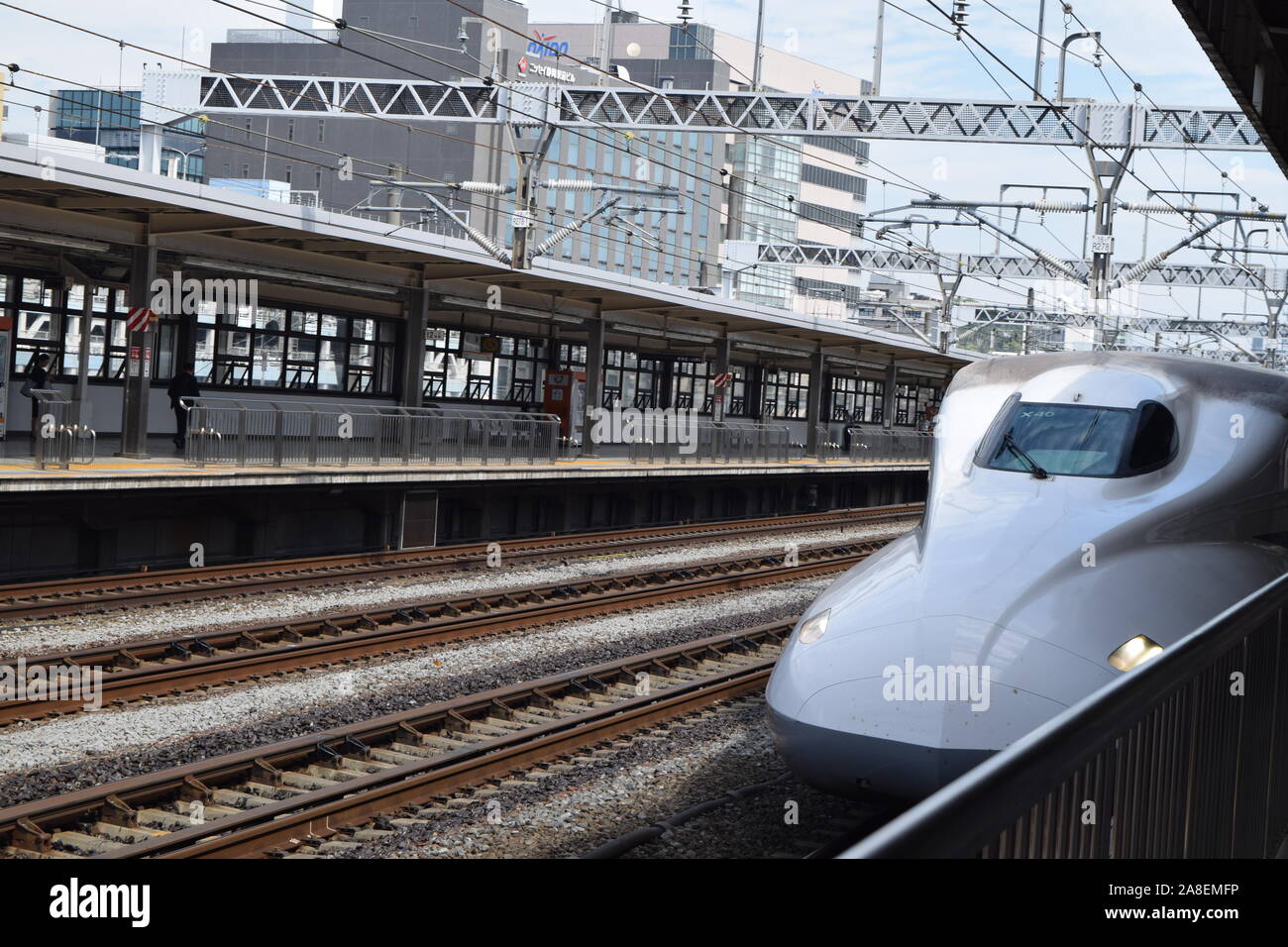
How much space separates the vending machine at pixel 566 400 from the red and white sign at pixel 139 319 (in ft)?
34.8

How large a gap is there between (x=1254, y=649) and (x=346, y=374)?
2066 cm

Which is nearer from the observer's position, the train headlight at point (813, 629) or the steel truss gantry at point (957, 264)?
the train headlight at point (813, 629)

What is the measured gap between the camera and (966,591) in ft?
22.3

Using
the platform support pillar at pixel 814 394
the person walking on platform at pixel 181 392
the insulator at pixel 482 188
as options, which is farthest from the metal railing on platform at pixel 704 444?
the person walking on platform at pixel 181 392

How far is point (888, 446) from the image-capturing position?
36.8m

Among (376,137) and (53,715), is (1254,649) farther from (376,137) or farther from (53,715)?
(376,137)

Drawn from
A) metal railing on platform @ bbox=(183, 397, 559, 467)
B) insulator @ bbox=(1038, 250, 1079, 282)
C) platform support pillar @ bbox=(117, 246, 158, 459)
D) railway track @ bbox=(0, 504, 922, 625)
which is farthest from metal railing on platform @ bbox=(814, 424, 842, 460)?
platform support pillar @ bbox=(117, 246, 158, 459)

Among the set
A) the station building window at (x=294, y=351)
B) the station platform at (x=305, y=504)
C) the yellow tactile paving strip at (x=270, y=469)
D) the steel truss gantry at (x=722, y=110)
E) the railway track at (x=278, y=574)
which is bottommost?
the railway track at (x=278, y=574)

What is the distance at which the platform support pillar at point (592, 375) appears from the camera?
2731 cm

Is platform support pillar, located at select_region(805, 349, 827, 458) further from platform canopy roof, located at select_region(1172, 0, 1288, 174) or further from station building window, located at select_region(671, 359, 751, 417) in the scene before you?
platform canopy roof, located at select_region(1172, 0, 1288, 174)

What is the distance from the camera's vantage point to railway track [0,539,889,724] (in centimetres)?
1034

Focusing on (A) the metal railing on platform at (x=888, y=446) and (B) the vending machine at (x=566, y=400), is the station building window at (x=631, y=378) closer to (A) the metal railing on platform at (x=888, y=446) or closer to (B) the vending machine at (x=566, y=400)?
(B) the vending machine at (x=566, y=400)
